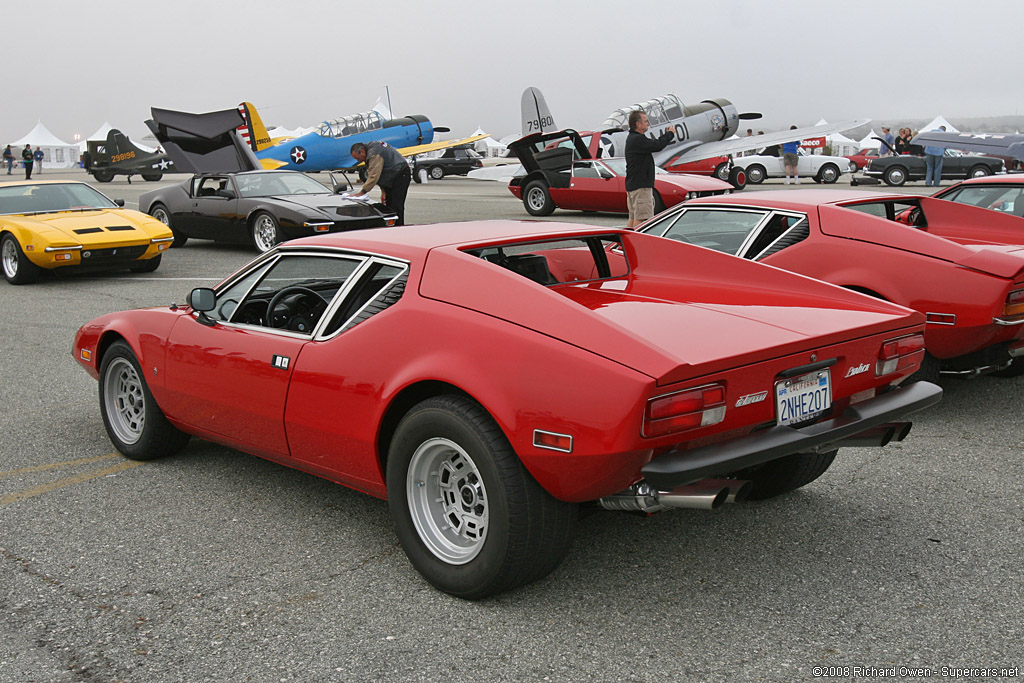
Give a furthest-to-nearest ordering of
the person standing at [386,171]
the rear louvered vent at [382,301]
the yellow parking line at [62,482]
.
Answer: the person standing at [386,171]
the yellow parking line at [62,482]
the rear louvered vent at [382,301]

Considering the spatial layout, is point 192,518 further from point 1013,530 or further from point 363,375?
point 1013,530

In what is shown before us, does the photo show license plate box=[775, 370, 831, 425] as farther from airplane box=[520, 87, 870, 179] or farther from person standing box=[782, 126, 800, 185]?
person standing box=[782, 126, 800, 185]

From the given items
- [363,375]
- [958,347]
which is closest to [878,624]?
[363,375]

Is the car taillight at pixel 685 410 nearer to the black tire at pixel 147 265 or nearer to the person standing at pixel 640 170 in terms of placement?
the person standing at pixel 640 170

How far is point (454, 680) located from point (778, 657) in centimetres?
99

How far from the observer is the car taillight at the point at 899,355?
347 cm

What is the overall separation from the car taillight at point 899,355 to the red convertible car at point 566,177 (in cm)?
1526

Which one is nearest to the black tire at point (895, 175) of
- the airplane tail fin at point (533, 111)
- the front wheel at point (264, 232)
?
the airplane tail fin at point (533, 111)

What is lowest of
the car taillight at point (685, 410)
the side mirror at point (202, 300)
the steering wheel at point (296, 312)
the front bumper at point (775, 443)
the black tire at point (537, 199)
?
the black tire at point (537, 199)

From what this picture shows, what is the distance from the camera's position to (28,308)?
984 centimetres

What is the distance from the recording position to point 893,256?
5.64 meters

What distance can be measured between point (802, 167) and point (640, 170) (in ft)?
82.4

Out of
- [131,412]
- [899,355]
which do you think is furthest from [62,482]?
[899,355]

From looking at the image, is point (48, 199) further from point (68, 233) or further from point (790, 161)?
point (790, 161)
